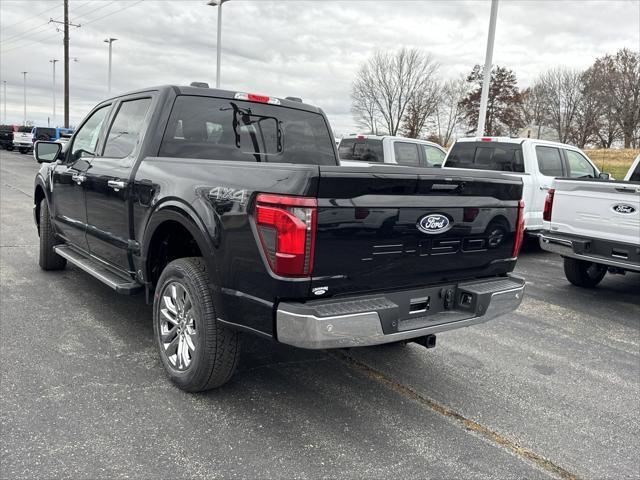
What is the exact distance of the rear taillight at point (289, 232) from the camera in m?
2.78

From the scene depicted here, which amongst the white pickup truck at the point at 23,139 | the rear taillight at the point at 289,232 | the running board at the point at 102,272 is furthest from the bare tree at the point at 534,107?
the rear taillight at the point at 289,232

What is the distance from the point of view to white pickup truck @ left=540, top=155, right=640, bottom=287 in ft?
20.0

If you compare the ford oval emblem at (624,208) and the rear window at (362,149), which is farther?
the rear window at (362,149)

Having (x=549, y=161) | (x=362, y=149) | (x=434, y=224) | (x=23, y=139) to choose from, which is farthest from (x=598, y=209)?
(x=23, y=139)

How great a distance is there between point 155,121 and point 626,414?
150 inches

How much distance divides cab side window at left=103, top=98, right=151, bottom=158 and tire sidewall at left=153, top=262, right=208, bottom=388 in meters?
1.22

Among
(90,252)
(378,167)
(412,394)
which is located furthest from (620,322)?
(90,252)

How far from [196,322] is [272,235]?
2.88ft

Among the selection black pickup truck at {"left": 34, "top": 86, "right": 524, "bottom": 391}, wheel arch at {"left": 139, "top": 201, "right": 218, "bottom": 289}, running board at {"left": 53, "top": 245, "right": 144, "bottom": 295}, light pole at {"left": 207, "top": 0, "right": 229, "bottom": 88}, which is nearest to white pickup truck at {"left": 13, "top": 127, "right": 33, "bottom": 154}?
light pole at {"left": 207, "top": 0, "right": 229, "bottom": 88}

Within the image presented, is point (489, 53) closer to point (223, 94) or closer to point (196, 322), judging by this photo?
point (223, 94)

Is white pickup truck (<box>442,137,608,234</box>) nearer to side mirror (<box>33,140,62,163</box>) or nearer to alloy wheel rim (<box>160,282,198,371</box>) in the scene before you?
side mirror (<box>33,140,62,163</box>)

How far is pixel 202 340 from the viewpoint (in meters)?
3.31

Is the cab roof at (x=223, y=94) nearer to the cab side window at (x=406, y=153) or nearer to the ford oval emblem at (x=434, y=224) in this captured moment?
the ford oval emblem at (x=434, y=224)

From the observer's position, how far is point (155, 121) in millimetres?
4141
